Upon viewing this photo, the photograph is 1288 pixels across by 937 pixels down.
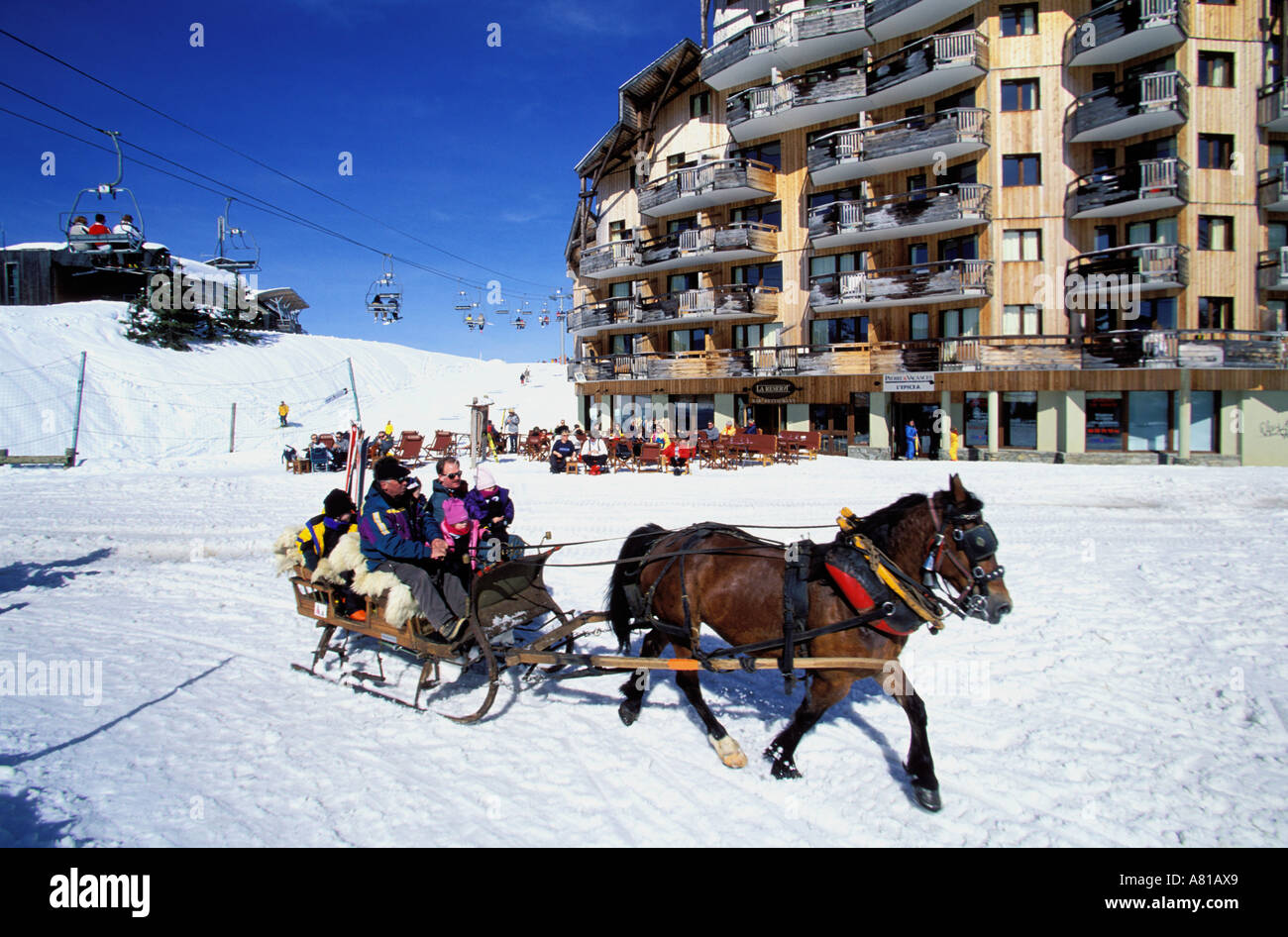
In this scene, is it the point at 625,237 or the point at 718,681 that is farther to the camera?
the point at 625,237

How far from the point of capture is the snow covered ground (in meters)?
3.88

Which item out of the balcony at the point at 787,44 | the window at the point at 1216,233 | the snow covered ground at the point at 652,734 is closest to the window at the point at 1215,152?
the window at the point at 1216,233

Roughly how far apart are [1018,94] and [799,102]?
346 inches

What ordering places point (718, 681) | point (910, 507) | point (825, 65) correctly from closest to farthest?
point (910, 507) → point (718, 681) → point (825, 65)

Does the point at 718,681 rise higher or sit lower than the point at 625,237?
lower

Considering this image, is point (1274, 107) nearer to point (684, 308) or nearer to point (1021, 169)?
point (1021, 169)

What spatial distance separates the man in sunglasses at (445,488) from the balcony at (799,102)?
94.1 ft

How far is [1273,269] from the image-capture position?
23.5m

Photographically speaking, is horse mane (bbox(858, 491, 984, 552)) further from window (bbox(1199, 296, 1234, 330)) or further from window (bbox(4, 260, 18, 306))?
window (bbox(4, 260, 18, 306))
